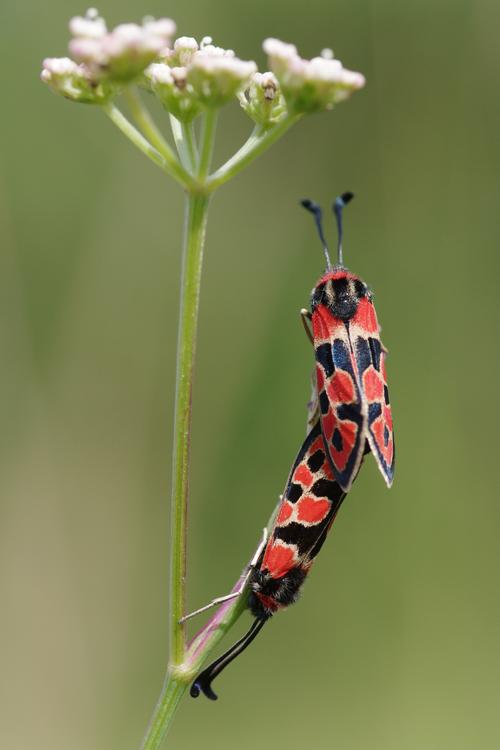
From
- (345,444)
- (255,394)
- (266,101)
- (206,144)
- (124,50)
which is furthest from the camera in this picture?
(255,394)

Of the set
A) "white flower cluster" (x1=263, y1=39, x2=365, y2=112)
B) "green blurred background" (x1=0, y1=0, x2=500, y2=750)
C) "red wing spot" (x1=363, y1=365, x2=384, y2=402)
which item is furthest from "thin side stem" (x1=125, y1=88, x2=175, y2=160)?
"green blurred background" (x1=0, y1=0, x2=500, y2=750)

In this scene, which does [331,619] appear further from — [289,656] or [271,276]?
[271,276]

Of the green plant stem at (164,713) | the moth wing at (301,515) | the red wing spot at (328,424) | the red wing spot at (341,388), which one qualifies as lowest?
the green plant stem at (164,713)

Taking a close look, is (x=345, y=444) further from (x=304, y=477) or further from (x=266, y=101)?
(x=266, y=101)

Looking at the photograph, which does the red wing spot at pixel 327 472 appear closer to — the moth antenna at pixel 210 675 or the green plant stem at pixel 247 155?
the moth antenna at pixel 210 675

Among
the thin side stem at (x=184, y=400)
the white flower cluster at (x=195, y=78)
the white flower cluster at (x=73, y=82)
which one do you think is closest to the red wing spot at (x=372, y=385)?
the thin side stem at (x=184, y=400)

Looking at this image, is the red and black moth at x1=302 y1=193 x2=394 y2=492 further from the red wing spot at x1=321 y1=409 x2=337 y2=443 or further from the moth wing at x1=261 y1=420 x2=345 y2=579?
the moth wing at x1=261 y1=420 x2=345 y2=579

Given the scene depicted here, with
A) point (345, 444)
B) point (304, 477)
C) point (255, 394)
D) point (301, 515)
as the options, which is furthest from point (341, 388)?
point (255, 394)
